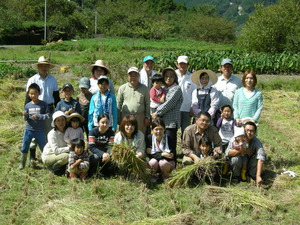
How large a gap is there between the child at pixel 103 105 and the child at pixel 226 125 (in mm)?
1521

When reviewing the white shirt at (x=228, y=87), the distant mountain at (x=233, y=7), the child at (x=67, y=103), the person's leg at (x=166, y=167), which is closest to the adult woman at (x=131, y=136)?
the person's leg at (x=166, y=167)

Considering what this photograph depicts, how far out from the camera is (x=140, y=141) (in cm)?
517

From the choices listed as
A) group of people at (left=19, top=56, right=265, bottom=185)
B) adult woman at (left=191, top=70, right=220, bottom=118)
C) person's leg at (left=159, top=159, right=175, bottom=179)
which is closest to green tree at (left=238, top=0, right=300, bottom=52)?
group of people at (left=19, top=56, right=265, bottom=185)

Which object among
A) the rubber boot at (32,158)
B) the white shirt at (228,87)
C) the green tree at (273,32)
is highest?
the green tree at (273,32)

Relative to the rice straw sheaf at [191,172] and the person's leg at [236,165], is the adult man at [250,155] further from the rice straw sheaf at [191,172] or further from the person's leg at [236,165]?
the rice straw sheaf at [191,172]

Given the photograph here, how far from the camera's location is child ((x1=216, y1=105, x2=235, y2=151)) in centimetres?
548

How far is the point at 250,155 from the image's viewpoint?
17.1 feet

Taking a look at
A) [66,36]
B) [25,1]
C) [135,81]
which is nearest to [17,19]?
[66,36]

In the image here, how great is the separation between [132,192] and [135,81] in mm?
1584

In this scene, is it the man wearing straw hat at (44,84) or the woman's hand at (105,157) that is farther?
the man wearing straw hat at (44,84)

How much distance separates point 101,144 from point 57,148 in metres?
0.61

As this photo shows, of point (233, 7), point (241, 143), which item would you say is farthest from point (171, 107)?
point (233, 7)

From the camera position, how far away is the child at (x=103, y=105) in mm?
5422

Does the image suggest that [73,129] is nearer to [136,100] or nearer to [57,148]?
[57,148]
